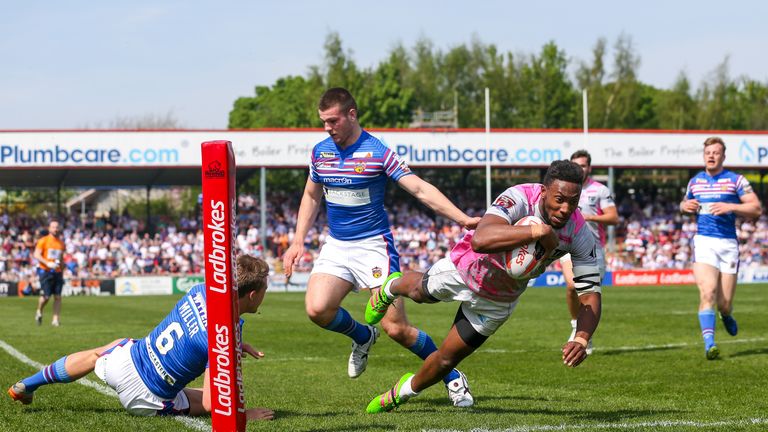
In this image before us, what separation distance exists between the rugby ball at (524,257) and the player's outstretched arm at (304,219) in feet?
9.34

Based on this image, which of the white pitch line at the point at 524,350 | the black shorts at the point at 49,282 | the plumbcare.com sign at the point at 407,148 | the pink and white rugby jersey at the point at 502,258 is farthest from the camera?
the plumbcare.com sign at the point at 407,148

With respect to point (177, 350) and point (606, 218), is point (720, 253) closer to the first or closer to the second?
point (606, 218)

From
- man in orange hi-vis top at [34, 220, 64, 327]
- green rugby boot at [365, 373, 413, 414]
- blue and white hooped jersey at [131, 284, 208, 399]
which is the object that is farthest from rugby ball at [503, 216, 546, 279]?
man in orange hi-vis top at [34, 220, 64, 327]

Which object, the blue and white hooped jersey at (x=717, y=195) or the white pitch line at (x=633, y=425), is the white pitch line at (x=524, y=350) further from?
the white pitch line at (x=633, y=425)

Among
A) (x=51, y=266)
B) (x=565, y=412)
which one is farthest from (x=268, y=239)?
(x=565, y=412)

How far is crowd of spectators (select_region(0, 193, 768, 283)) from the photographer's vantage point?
4062 centimetres

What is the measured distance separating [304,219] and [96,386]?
253cm

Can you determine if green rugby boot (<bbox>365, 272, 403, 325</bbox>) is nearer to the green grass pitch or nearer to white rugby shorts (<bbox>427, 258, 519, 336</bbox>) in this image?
the green grass pitch

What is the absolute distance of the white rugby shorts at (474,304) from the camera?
23.0ft

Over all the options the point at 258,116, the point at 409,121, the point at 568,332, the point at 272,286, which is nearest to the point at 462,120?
the point at 409,121

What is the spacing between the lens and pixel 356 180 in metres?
8.64

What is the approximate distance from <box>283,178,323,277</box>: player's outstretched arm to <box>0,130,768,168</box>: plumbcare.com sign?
2949 cm

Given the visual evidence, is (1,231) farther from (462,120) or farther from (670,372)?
(462,120)

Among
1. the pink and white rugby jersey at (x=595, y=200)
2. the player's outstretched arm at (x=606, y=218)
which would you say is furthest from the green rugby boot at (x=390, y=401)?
the pink and white rugby jersey at (x=595, y=200)
